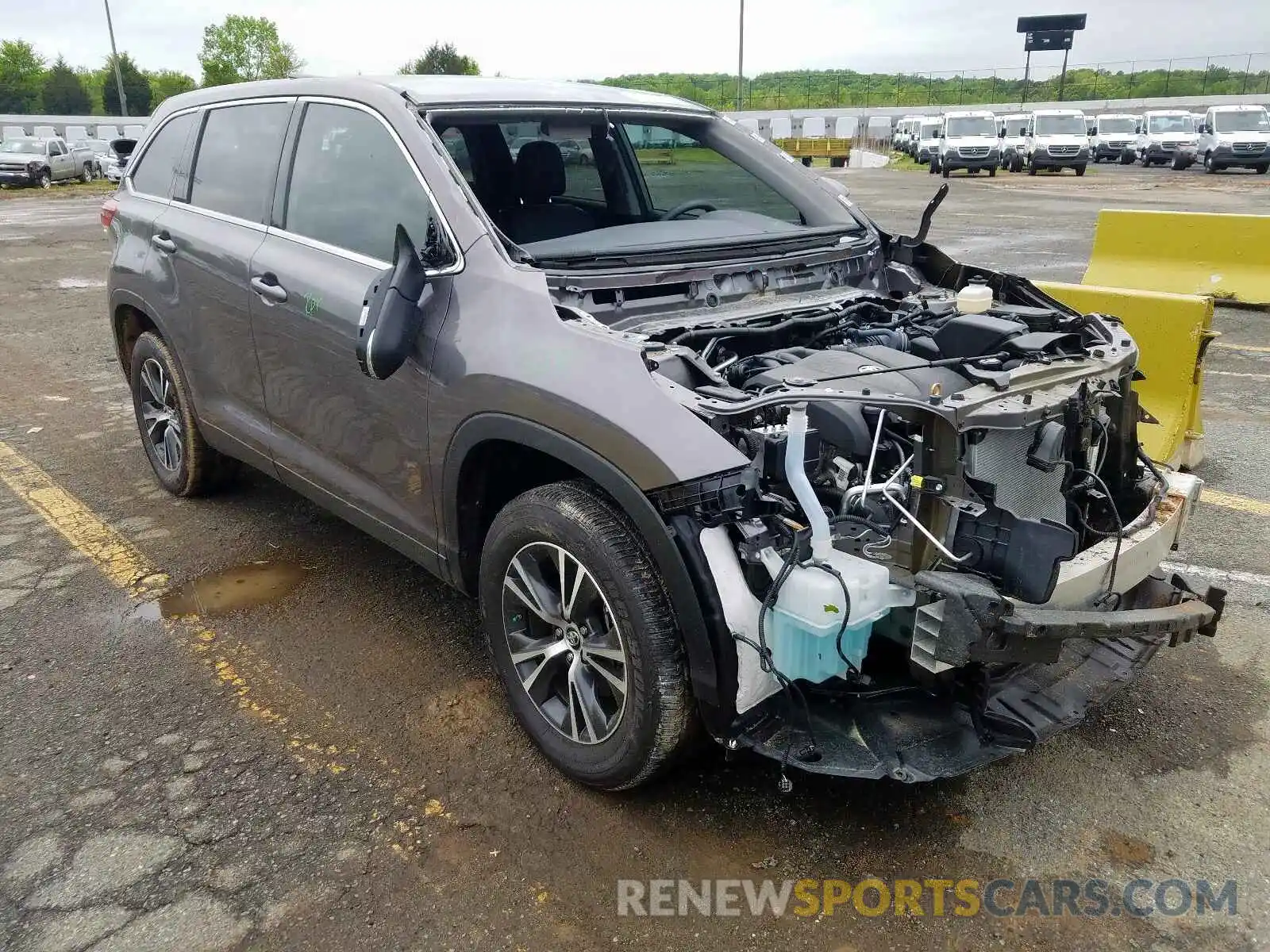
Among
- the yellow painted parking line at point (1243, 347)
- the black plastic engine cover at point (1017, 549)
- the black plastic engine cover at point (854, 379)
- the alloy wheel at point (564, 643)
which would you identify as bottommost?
the yellow painted parking line at point (1243, 347)

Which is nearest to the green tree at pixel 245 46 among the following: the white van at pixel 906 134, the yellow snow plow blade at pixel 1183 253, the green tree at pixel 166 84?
the green tree at pixel 166 84

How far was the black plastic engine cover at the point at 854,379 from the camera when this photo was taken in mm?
2480

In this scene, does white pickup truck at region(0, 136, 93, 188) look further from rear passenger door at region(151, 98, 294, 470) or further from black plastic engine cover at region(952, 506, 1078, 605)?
black plastic engine cover at region(952, 506, 1078, 605)

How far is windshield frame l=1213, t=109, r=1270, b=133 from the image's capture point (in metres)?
28.4

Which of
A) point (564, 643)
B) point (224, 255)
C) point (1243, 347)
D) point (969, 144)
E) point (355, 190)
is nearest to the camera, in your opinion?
point (564, 643)

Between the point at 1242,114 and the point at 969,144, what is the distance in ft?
25.4

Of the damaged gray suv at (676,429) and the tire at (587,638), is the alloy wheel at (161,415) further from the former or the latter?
the tire at (587,638)

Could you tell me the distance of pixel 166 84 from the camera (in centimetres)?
8031

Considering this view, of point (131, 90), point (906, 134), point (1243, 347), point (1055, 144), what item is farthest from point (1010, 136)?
point (131, 90)

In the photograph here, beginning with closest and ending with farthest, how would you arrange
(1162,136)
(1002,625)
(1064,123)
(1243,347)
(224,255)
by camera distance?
(1002,625)
(224,255)
(1243,347)
(1064,123)
(1162,136)

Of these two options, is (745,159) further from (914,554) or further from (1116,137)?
(1116,137)

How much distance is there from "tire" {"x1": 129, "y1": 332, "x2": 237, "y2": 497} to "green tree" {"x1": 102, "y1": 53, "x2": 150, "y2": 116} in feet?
223

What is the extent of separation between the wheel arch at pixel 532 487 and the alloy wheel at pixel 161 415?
91.6 inches

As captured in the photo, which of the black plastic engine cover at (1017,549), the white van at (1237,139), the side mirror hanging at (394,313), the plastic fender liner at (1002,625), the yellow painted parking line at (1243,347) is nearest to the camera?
the plastic fender liner at (1002,625)
